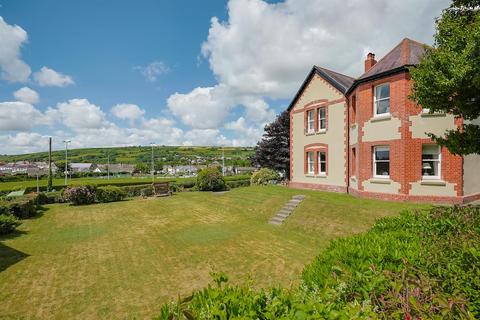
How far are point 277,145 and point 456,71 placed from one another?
27874mm

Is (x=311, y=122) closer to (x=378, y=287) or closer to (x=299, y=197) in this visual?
(x=299, y=197)

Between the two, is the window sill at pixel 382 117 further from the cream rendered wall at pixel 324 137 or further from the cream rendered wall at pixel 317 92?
the cream rendered wall at pixel 317 92

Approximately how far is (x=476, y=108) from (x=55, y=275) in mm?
15753

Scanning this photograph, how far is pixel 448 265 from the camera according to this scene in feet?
10.0

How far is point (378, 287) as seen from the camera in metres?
2.78

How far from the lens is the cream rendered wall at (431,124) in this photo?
14.1 metres

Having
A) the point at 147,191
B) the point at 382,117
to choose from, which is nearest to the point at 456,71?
the point at 382,117

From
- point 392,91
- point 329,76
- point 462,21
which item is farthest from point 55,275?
point 329,76

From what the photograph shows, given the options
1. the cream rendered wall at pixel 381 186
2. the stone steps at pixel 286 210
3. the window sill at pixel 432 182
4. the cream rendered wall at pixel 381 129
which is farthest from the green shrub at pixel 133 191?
the window sill at pixel 432 182

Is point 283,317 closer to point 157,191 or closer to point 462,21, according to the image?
point 462,21

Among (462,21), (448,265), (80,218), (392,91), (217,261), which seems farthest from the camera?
(80,218)

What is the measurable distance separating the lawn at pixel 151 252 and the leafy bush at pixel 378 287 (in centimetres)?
46

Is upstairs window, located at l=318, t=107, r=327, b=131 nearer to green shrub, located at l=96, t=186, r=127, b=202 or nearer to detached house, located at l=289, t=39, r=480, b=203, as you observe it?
detached house, located at l=289, t=39, r=480, b=203

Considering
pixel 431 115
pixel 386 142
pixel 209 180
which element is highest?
pixel 431 115
